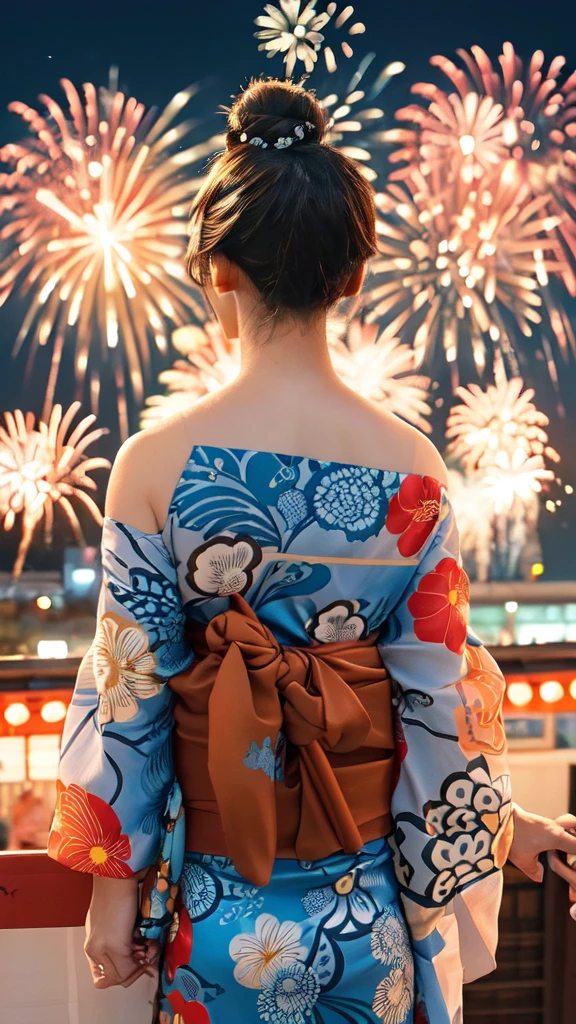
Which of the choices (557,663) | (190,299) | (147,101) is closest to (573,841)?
(557,663)

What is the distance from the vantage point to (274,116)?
790 mm

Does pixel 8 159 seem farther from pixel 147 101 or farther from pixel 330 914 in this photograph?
pixel 330 914

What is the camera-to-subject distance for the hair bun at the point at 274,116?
2.55ft

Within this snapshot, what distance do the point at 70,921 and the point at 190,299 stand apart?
2.14 metres

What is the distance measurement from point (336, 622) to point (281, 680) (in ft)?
0.26

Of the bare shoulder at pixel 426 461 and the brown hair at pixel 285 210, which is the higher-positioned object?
the brown hair at pixel 285 210

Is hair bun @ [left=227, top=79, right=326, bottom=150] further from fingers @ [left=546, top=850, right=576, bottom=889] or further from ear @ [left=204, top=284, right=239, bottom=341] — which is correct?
fingers @ [left=546, top=850, right=576, bottom=889]

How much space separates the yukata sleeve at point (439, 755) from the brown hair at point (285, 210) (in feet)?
0.81

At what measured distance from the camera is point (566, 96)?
276 cm

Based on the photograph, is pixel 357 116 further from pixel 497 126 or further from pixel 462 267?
pixel 462 267

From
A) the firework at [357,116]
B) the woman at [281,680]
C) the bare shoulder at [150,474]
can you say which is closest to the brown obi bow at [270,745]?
the woman at [281,680]

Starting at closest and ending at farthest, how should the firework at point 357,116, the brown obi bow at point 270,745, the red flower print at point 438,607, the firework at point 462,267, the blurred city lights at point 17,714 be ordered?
the brown obi bow at point 270,745
the red flower print at point 438,607
the blurred city lights at point 17,714
the firework at point 357,116
the firework at point 462,267

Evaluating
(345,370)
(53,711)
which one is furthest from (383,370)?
(53,711)

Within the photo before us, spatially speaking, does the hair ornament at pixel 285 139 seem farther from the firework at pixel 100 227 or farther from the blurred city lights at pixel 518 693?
the blurred city lights at pixel 518 693
